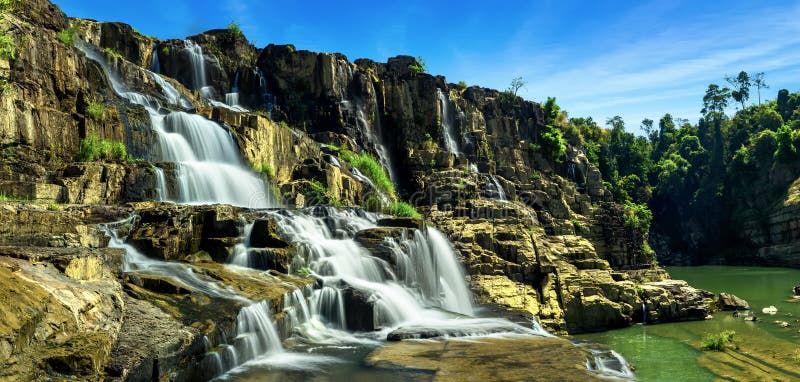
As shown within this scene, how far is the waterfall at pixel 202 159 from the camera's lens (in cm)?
2148

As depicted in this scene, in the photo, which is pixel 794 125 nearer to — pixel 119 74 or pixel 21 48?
pixel 119 74

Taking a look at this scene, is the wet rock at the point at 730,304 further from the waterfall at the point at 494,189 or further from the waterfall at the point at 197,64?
the waterfall at the point at 197,64

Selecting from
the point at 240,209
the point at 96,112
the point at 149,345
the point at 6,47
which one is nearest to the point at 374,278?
the point at 240,209

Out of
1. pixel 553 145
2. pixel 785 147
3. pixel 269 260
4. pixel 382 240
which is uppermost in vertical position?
pixel 553 145

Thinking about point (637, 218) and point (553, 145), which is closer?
point (637, 218)

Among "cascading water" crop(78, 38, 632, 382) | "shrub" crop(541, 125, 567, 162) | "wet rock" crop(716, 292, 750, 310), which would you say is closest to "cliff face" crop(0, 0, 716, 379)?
"cascading water" crop(78, 38, 632, 382)

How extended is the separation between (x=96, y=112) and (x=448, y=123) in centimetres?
3415

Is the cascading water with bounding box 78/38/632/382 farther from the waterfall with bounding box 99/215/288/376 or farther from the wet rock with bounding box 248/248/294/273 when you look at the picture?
the wet rock with bounding box 248/248/294/273

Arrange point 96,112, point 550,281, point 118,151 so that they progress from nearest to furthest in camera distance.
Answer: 1. point 96,112
2. point 118,151
3. point 550,281

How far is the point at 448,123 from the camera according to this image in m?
50.5

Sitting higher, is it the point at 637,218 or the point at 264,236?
the point at 637,218

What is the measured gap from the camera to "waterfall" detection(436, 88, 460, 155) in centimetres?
Answer: 4903

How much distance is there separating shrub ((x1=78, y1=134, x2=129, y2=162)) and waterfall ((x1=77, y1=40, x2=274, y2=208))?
59.6 inches

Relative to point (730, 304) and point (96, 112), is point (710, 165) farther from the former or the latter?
point (96, 112)
